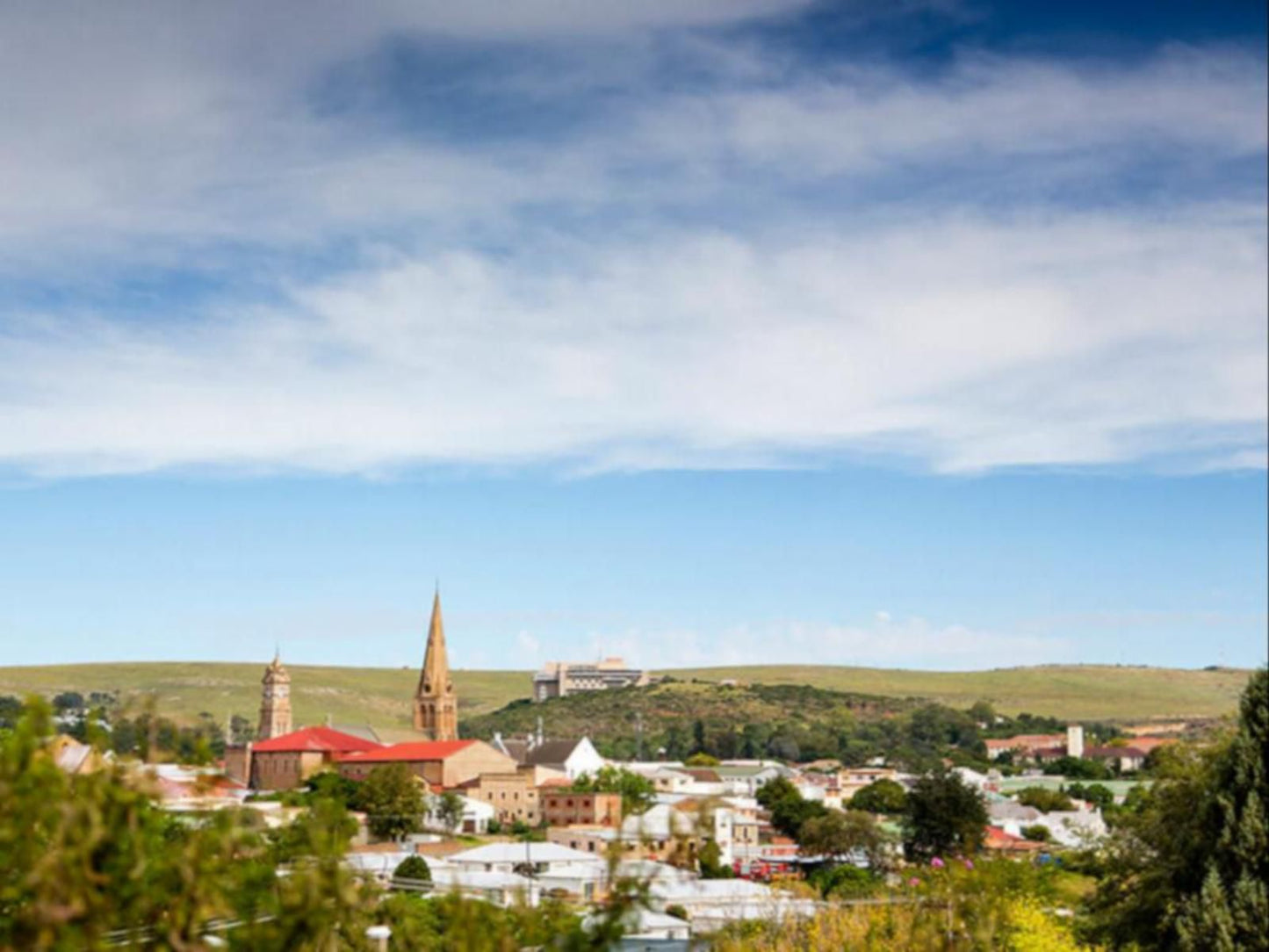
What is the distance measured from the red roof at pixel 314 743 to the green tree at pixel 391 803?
73.5 ft

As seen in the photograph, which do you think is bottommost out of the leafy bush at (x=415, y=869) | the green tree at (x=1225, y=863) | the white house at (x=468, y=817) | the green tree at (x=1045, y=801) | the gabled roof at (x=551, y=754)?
the white house at (x=468, y=817)

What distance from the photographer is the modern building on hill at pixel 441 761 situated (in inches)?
3824

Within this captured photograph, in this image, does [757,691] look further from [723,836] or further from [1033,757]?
[723,836]

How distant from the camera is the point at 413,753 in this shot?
100 meters

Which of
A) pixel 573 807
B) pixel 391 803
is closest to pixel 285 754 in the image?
pixel 573 807

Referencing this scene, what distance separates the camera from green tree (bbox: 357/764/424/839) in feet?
252

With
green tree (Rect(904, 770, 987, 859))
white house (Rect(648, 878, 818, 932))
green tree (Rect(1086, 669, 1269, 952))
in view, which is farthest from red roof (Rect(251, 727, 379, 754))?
green tree (Rect(1086, 669, 1269, 952))

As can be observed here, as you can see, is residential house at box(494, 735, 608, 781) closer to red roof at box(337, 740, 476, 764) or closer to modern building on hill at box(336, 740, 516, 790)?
modern building on hill at box(336, 740, 516, 790)

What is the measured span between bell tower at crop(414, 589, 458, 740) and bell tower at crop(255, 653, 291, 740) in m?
9.88

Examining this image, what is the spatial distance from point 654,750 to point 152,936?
145658mm

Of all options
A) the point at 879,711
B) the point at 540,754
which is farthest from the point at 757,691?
the point at 540,754

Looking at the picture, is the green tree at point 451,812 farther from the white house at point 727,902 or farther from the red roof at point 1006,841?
the white house at point 727,902

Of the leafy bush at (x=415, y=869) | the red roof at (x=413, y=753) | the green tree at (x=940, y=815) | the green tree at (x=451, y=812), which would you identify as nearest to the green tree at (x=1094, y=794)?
the green tree at (x=940, y=815)

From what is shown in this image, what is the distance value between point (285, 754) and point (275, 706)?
55.5 feet
